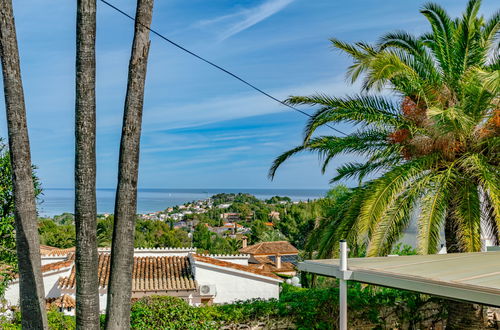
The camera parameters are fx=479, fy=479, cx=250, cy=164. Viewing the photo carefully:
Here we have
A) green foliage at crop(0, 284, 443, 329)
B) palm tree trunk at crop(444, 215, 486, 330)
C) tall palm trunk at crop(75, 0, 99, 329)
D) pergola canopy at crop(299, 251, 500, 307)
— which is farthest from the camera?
palm tree trunk at crop(444, 215, 486, 330)

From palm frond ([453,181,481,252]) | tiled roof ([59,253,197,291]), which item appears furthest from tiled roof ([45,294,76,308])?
palm frond ([453,181,481,252])

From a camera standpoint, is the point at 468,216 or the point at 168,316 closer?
the point at 468,216

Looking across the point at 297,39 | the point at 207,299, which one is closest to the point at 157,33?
the point at 297,39

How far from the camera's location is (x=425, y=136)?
8.97 meters

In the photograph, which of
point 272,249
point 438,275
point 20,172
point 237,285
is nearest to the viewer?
point 438,275

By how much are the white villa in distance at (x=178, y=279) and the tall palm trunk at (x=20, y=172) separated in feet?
53.4

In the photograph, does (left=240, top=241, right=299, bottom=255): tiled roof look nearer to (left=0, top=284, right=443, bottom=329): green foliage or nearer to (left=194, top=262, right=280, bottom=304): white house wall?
(left=194, top=262, right=280, bottom=304): white house wall

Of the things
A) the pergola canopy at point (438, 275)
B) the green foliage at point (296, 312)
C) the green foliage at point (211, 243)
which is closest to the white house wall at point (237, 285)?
the green foliage at point (296, 312)

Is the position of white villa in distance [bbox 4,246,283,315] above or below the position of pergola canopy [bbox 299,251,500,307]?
below

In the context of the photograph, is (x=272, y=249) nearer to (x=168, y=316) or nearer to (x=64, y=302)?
(x=64, y=302)

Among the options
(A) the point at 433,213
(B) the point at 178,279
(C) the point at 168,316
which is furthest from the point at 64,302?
(A) the point at 433,213

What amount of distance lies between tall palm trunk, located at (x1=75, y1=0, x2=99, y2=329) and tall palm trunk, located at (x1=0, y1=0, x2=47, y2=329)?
2.69 ft

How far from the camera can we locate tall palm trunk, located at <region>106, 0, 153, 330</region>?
17.5 feet

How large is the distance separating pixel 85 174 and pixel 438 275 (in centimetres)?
391
